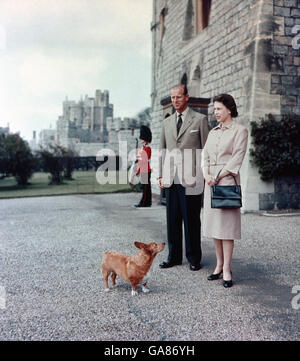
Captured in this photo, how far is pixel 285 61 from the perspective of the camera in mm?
8867

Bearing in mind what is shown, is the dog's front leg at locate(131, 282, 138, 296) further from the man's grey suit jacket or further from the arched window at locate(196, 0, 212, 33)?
the arched window at locate(196, 0, 212, 33)

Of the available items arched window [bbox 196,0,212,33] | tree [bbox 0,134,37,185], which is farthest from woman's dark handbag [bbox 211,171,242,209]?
tree [bbox 0,134,37,185]

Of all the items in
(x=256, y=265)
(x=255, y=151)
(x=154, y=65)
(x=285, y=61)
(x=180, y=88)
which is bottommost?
(x=256, y=265)

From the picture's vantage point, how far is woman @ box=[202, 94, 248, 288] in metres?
3.62

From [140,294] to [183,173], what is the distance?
1.49 metres

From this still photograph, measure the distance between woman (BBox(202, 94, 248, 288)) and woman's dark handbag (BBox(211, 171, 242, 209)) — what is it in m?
0.07

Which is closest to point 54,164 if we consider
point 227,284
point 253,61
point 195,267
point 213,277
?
point 253,61

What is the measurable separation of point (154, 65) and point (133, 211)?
34.8ft

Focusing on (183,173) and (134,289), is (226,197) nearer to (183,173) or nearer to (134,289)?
(183,173)

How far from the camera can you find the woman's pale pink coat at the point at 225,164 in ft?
11.8

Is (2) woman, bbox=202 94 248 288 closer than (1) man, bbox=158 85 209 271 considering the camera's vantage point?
Yes
